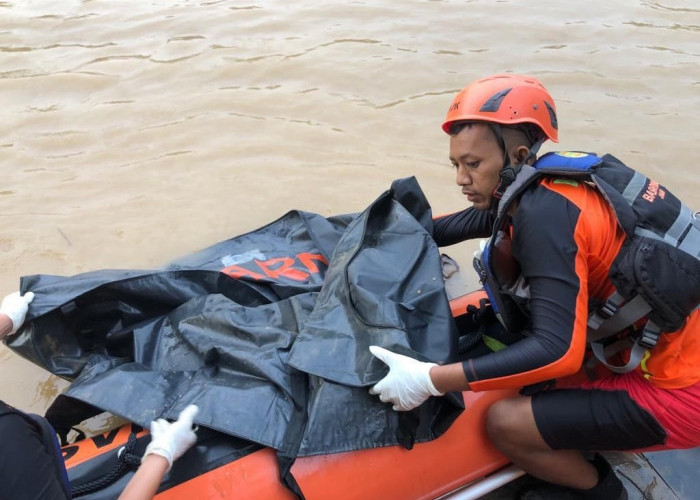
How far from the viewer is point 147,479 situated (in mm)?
1674

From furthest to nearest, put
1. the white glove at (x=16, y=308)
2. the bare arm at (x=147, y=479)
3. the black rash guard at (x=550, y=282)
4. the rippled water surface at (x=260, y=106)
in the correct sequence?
the rippled water surface at (x=260, y=106) → the white glove at (x=16, y=308) → the black rash guard at (x=550, y=282) → the bare arm at (x=147, y=479)

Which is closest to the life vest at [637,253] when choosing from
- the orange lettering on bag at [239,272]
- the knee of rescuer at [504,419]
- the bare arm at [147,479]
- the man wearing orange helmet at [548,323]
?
the man wearing orange helmet at [548,323]

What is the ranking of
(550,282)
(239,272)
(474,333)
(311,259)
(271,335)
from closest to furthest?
(550,282)
(271,335)
(474,333)
(239,272)
(311,259)

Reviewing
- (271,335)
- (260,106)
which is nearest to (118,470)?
(271,335)

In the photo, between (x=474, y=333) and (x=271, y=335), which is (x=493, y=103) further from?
(x=271, y=335)

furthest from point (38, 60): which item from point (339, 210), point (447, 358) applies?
point (447, 358)

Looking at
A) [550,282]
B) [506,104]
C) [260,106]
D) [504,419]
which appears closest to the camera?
[550,282]

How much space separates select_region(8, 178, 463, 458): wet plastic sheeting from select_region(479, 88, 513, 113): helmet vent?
671 mm

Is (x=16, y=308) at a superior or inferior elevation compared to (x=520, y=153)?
inferior

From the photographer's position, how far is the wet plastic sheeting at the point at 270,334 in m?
1.96

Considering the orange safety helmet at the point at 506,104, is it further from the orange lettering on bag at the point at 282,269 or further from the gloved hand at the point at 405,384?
the orange lettering on bag at the point at 282,269

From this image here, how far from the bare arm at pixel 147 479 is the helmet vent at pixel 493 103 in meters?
1.52

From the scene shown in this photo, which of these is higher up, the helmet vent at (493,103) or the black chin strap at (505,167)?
the helmet vent at (493,103)

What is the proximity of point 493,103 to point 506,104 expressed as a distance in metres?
0.04
